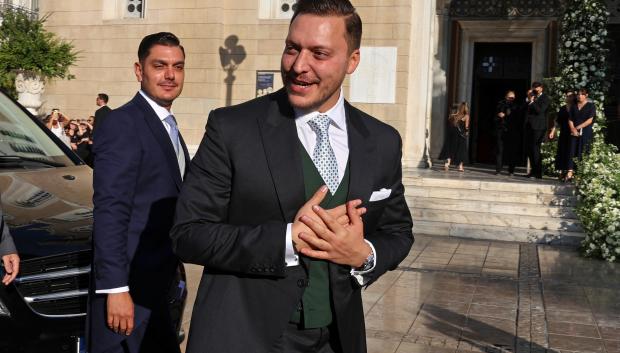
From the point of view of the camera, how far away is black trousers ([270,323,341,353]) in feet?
7.14

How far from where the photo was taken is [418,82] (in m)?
17.5

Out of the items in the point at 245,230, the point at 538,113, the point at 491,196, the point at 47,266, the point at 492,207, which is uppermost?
the point at 538,113

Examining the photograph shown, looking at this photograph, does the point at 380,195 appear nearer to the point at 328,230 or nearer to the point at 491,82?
the point at 328,230

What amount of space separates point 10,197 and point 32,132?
1249 millimetres

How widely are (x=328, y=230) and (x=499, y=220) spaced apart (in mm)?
11369

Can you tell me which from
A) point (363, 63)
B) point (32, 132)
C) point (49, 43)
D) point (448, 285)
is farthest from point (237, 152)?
point (363, 63)

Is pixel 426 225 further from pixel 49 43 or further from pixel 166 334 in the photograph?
pixel 166 334

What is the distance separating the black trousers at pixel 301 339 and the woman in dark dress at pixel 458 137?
15064 mm

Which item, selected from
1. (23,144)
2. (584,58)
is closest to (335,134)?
(23,144)

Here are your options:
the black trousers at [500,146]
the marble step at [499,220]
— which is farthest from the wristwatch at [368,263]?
the black trousers at [500,146]

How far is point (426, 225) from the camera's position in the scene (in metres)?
13.0

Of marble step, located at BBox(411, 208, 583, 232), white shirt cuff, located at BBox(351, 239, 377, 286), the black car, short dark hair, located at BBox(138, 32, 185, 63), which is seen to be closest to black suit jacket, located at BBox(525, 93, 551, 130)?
marble step, located at BBox(411, 208, 583, 232)

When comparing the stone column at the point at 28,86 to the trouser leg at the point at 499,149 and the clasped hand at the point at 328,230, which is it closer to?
the trouser leg at the point at 499,149

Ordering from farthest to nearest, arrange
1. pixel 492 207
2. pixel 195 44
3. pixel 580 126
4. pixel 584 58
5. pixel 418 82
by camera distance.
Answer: pixel 195 44 < pixel 418 82 < pixel 584 58 < pixel 580 126 < pixel 492 207
